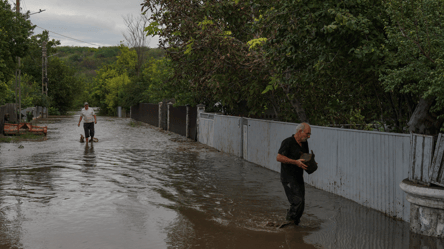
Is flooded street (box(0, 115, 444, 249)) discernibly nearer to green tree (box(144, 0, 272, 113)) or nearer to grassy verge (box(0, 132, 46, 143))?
green tree (box(144, 0, 272, 113))

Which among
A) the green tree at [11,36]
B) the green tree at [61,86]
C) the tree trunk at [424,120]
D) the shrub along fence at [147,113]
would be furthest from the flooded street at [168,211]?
the green tree at [61,86]

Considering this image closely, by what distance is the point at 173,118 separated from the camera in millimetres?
29375

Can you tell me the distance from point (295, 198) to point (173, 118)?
898 inches

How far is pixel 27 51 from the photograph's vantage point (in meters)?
23.5

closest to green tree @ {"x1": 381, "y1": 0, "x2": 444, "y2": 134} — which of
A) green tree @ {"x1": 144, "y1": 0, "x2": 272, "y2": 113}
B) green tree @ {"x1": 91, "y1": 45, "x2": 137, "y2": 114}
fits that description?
green tree @ {"x1": 144, "y1": 0, "x2": 272, "y2": 113}

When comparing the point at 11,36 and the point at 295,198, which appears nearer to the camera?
the point at 295,198

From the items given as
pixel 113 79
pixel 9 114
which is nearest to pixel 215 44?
pixel 9 114

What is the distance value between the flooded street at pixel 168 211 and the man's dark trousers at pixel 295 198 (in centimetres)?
18

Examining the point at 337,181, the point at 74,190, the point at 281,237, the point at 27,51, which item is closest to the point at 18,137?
the point at 27,51

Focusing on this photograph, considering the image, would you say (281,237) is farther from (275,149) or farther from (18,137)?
(18,137)

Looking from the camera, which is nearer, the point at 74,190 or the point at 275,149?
the point at 74,190

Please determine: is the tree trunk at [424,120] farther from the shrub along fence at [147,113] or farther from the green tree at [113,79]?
the green tree at [113,79]

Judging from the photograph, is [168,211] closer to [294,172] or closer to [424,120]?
[294,172]

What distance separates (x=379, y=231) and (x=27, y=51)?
2131cm
